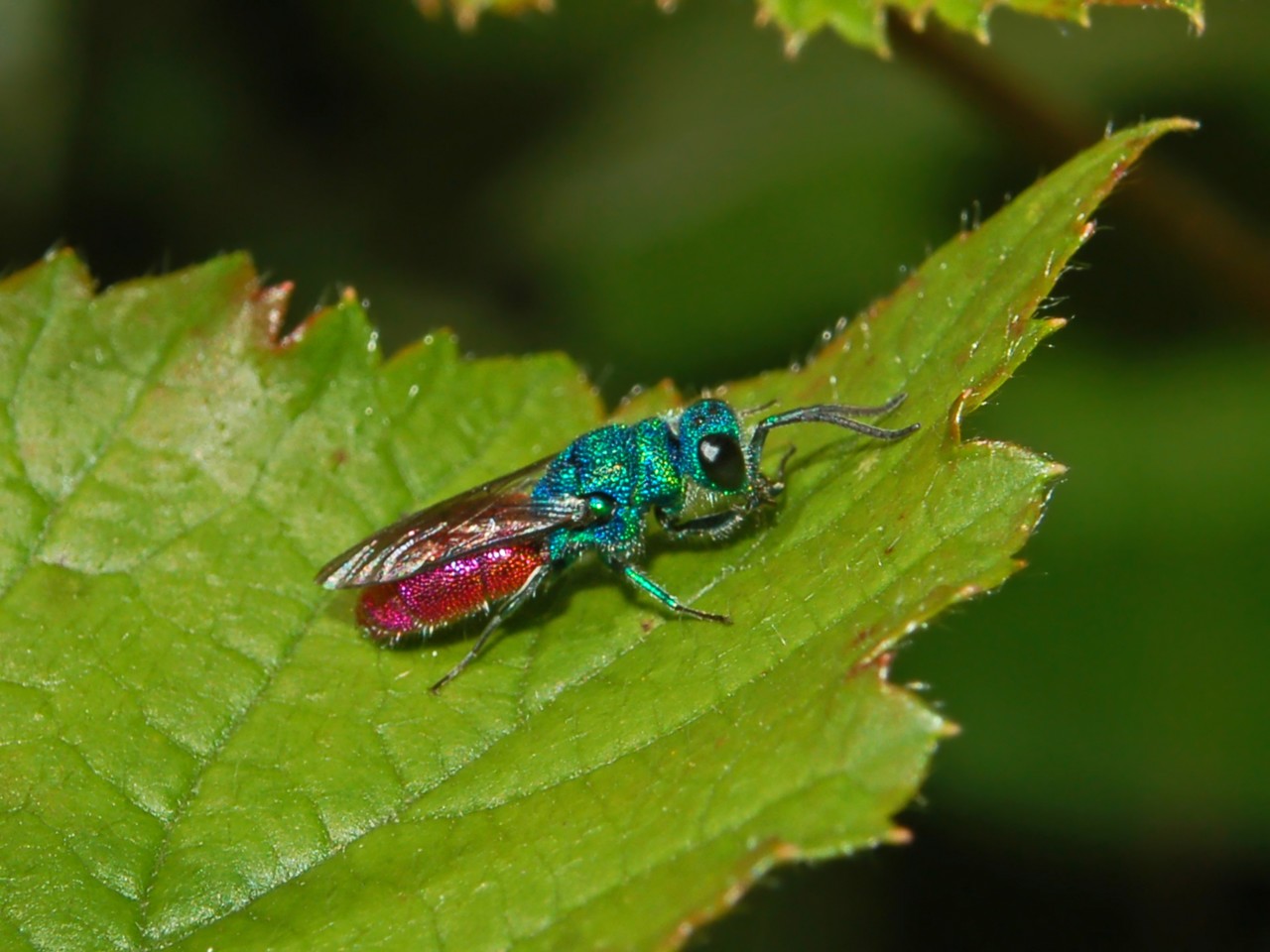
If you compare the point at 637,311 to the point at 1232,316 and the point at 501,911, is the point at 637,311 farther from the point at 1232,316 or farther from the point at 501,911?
the point at 501,911

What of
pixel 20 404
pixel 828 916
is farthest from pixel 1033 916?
pixel 20 404

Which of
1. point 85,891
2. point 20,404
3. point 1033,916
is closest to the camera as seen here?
point 85,891

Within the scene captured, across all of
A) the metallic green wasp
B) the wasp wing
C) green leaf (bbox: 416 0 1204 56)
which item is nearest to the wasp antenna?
the metallic green wasp

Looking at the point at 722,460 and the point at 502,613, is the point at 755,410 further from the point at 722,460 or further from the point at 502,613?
the point at 502,613

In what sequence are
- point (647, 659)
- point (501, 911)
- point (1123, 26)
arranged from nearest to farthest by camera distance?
point (501, 911), point (647, 659), point (1123, 26)

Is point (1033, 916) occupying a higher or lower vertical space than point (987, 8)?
lower

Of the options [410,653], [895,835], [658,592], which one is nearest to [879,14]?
[658,592]

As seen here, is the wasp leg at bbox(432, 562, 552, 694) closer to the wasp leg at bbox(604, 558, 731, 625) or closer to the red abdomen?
the red abdomen
